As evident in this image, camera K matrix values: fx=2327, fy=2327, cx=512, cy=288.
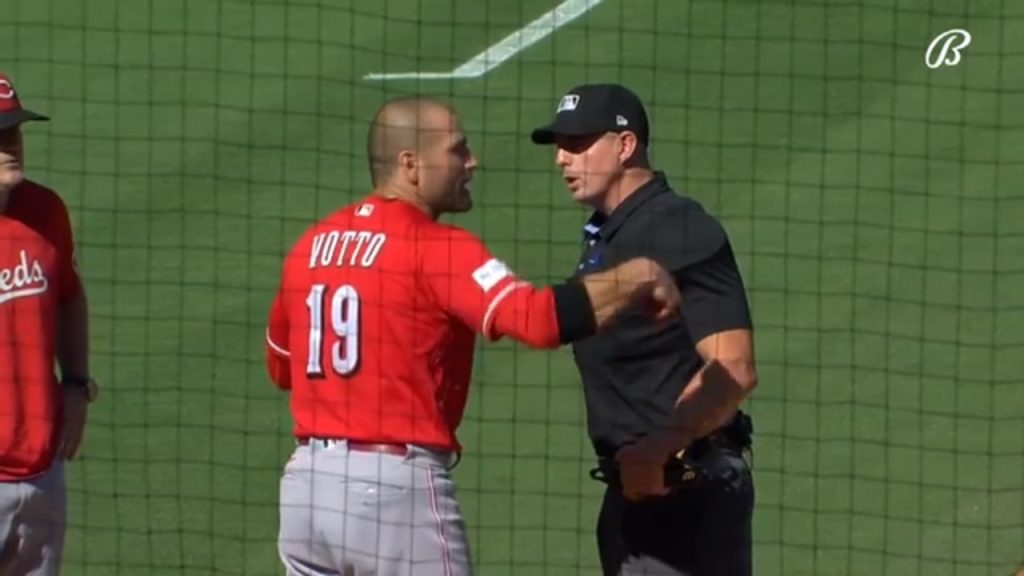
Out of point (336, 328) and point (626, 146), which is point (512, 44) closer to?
point (626, 146)

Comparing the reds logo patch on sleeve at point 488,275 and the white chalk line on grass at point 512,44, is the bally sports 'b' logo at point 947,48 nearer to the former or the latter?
the white chalk line on grass at point 512,44

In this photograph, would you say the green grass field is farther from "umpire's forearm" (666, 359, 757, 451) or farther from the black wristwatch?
"umpire's forearm" (666, 359, 757, 451)

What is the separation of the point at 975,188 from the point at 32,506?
19.2 ft

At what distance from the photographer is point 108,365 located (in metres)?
10.4

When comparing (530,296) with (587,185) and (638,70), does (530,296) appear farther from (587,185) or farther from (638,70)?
(638,70)

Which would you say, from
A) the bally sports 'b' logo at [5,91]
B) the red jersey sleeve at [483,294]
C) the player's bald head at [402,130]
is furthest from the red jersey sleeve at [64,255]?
the red jersey sleeve at [483,294]

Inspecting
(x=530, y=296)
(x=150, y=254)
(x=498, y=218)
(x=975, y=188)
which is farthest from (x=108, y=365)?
(x=530, y=296)

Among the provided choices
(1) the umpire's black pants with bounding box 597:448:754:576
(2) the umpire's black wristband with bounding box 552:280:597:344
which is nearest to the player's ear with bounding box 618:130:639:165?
(2) the umpire's black wristband with bounding box 552:280:597:344

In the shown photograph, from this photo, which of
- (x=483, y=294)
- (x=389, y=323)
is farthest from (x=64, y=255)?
(x=483, y=294)

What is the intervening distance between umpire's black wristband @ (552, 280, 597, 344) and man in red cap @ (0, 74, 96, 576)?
5.92 feet

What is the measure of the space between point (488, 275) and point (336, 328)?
47 centimetres

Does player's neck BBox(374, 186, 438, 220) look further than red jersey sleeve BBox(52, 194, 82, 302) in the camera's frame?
No

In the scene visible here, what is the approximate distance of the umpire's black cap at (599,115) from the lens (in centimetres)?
635

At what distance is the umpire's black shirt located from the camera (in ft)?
20.1
